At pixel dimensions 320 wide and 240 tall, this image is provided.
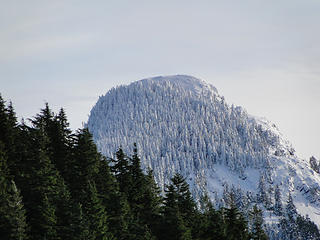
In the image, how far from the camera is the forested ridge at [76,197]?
154ft

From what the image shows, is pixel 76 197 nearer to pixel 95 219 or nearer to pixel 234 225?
pixel 95 219

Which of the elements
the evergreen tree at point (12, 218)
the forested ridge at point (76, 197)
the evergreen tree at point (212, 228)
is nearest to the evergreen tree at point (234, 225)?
the forested ridge at point (76, 197)

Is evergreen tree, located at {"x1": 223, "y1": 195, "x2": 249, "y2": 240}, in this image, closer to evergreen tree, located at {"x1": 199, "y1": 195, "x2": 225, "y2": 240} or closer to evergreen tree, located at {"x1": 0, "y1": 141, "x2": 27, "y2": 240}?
evergreen tree, located at {"x1": 199, "y1": 195, "x2": 225, "y2": 240}

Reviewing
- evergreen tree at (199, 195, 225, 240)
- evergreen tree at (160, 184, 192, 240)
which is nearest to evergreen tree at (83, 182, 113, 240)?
evergreen tree at (160, 184, 192, 240)

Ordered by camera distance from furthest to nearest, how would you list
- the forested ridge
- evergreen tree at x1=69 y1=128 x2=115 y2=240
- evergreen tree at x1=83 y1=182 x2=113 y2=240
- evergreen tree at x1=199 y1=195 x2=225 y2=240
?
evergreen tree at x1=199 y1=195 x2=225 y2=240 → evergreen tree at x1=69 y1=128 x2=115 y2=240 → evergreen tree at x1=83 y1=182 x2=113 y2=240 → the forested ridge

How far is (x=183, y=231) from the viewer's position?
5803 cm

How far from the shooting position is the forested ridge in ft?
154

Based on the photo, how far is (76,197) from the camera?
5859 cm

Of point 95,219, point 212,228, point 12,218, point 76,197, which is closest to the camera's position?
point 12,218

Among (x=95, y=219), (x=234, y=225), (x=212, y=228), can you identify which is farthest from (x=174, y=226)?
(x=234, y=225)

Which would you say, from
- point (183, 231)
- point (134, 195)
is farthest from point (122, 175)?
point (183, 231)

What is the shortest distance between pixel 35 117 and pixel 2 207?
92.4 feet

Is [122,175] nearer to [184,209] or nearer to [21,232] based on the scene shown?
[184,209]

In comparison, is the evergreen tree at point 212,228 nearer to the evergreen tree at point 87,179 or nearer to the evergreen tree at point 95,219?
the evergreen tree at point 87,179
